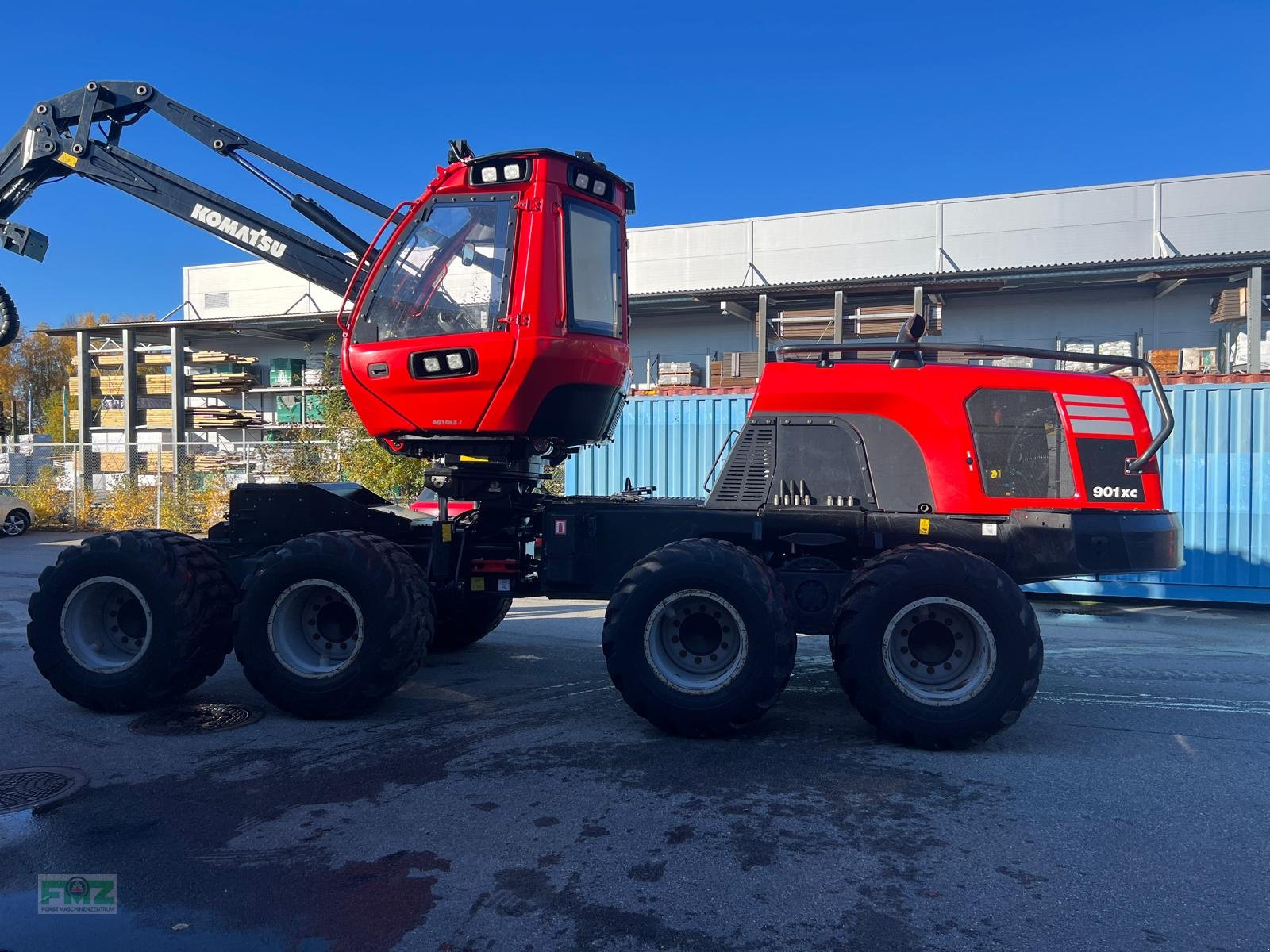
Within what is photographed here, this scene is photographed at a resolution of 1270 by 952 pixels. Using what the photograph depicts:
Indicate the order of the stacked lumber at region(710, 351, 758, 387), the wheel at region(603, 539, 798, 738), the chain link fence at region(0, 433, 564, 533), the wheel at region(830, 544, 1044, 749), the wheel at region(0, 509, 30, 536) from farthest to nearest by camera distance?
1. the wheel at region(0, 509, 30, 536)
2. the stacked lumber at region(710, 351, 758, 387)
3. the chain link fence at region(0, 433, 564, 533)
4. the wheel at region(603, 539, 798, 738)
5. the wheel at region(830, 544, 1044, 749)

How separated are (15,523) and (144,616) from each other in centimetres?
1843

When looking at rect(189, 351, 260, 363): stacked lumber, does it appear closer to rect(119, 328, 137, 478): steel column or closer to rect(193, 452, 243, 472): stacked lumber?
rect(119, 328, 137, 478): steel column

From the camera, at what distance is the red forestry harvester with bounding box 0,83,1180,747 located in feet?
17.5

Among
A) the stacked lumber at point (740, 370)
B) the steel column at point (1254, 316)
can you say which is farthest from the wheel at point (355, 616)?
the steel column at point (1254, 316)

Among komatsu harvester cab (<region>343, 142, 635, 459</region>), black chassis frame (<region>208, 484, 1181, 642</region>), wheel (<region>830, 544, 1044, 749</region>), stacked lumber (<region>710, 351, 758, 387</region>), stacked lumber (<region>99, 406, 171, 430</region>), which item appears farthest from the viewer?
stacked lumber (<region>99, 406, 171, 430</region>)

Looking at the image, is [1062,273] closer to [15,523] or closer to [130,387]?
[15,523]

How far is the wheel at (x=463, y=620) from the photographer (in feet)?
26.5

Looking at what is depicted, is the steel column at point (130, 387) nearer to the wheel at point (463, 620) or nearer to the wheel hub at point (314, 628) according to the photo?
the wheel at point (463, 620)

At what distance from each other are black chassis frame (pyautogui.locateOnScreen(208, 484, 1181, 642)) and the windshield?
1362 mm

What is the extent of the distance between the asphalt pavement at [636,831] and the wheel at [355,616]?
0.83 ft

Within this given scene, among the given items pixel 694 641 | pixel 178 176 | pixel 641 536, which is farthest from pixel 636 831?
pixel 178 176

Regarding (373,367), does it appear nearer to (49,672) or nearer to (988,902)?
(49,672)

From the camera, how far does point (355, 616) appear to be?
6.07 metres

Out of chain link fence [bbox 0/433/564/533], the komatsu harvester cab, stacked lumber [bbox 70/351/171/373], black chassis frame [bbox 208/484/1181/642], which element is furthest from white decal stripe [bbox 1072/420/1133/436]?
stacked lumber [bbox 70/351/171/373]
